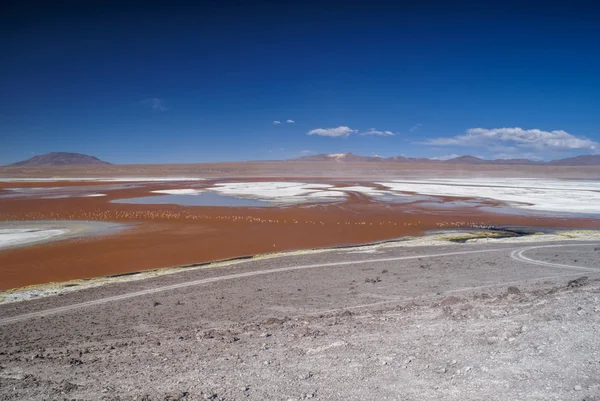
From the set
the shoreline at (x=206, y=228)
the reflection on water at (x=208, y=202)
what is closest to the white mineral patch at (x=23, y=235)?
the shoreline at (x=206, y=228)

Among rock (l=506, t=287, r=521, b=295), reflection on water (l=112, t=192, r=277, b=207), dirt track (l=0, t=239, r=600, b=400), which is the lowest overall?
dirt track (l=0, t=239, r=600, b=400)

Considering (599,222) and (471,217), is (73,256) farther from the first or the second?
(599,222)

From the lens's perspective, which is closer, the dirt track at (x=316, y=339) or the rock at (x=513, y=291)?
the dirt track at (x=316, y=339)

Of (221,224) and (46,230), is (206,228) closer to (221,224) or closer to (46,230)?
(221,224)

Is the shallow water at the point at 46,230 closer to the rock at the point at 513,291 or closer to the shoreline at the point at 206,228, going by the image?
the shoreline at the point at 206,228

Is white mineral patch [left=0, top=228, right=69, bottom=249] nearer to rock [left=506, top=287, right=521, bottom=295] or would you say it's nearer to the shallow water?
the shallow water

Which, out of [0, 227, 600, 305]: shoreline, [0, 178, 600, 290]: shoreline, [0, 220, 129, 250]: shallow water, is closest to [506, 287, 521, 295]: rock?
[0, 227, 600, 305]: shoreline

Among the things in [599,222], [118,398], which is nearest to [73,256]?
[118,398]
